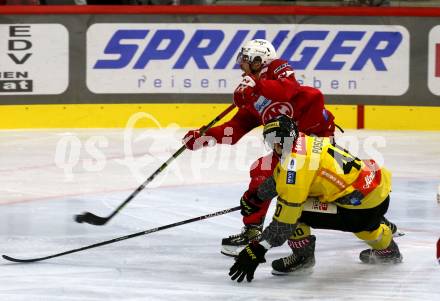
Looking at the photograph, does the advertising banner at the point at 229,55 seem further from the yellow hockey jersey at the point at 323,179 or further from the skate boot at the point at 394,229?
the yellow hockey jersey at the point at 323,179

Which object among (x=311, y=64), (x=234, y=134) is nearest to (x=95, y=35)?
(x=311, y=64)

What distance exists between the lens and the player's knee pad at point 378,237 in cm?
562

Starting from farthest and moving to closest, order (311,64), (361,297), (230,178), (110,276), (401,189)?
(311,64)
(230,178)
(401,189)
(110,276)
(361,297)

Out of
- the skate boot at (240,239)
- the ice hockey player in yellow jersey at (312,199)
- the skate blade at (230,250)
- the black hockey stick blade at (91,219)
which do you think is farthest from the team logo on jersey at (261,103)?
the black hockey stick blade at (91,219)

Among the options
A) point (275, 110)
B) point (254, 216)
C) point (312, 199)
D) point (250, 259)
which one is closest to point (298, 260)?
point (312, 199)

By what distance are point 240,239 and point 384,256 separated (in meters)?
0.85

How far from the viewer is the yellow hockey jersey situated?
16.8 ft

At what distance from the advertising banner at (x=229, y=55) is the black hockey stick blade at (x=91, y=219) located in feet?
13.5

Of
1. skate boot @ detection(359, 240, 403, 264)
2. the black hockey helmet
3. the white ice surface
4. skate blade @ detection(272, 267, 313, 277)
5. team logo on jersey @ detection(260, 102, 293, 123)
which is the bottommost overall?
the white ice surface

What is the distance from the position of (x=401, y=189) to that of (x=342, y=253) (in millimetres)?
1962

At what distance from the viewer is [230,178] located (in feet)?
27.6

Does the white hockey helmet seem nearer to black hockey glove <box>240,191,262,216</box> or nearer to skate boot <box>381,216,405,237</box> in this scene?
black hockey glove <box>240,191,262,216</box>

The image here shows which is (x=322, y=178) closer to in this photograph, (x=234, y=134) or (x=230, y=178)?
(x=234, y=134)

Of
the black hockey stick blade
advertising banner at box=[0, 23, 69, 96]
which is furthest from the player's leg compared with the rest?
advertising banner at box=[0, 23, 69, 96]
